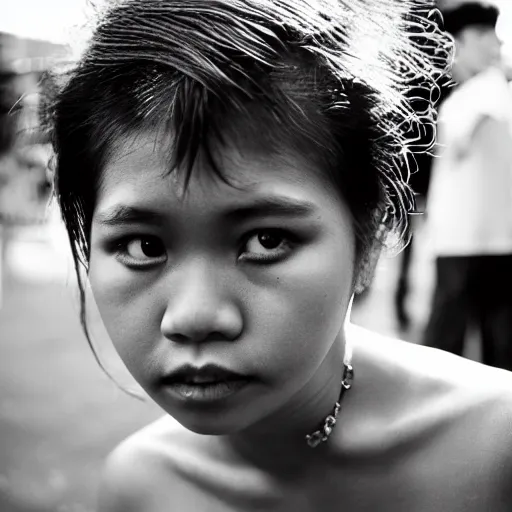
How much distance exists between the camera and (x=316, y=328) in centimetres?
75

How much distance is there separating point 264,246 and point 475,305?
4.64 feet

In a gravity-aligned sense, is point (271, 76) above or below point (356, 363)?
above

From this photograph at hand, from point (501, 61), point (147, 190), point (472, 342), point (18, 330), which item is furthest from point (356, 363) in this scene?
point (18, 330)

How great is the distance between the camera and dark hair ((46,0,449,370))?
71 centimetres

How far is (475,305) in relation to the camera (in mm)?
1992

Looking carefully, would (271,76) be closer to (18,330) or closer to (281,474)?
(281,474)

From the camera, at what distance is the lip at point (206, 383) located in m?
0.72

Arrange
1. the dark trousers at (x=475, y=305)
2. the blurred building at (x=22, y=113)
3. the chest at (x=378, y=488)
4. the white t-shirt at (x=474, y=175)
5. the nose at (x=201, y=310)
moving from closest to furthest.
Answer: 1. the nose at (x=201, y=310)
2. the chest at (x=378, y=488)
3. the blurred building at (x=22, y=113)
4. the white t-shirt at (x=474, y=175)
5. the dark trousers at (x=475, y=305)

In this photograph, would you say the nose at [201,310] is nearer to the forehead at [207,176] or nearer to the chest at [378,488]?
the forehead at [207,176]

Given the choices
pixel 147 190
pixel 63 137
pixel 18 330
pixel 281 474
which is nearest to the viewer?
pixel 147 190

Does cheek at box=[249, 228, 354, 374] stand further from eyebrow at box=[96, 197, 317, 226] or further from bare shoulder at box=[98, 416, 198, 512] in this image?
bare shoulder at box=[98, 416, 198, 512]

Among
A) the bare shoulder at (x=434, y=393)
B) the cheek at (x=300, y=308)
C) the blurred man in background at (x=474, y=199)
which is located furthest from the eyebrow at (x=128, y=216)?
the blurred man in background at (x=474, y=199)

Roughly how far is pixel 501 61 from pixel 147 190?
1108mm

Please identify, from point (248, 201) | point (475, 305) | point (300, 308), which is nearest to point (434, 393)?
point (300, 308)
